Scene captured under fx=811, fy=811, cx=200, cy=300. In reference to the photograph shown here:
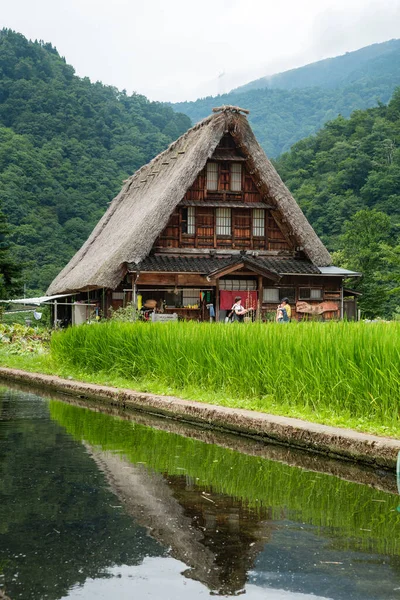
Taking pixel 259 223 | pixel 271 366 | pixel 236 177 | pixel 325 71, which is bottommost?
pixel 271 366

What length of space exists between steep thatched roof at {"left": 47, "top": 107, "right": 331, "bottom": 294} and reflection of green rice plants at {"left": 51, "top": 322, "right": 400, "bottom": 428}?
9527 millimetres

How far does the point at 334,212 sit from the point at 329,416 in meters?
41.4

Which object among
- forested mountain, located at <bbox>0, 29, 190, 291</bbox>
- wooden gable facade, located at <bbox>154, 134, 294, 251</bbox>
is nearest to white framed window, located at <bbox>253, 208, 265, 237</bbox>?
wooden gable facade, located at <bbox>154, 134, 294, 251</bbox>

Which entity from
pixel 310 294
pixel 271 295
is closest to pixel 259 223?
pixel 271 295

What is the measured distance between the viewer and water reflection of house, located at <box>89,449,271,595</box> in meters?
3.94

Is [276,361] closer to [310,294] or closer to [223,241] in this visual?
[223,241]

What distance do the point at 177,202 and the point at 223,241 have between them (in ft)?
8.66

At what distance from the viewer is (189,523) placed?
15.9 ft

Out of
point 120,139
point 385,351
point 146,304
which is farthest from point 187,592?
point 120,139

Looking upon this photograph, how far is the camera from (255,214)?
89.4 ft

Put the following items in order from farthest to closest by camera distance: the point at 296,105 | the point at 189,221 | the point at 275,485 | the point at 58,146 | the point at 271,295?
1. the point at 296,105
2. the point at 58,146
3. the point at 271,295
4. the point at 189,221
5. the point at 275,485

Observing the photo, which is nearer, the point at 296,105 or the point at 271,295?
the point at 271,295

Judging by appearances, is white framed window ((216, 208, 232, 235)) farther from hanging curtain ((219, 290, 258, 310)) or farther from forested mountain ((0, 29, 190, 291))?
forested mountain ((0, 29, 190, 291))

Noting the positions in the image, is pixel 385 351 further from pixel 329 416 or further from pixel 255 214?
pixel 255 214
